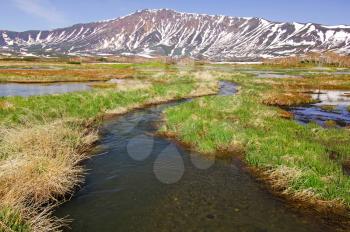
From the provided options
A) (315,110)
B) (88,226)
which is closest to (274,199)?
(88,226)

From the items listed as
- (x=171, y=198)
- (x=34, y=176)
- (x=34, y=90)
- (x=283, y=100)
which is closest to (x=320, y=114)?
(x=283, y=100)

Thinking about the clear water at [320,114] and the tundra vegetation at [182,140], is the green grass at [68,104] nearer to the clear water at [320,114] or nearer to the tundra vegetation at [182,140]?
the tundra vegetation at [182,140]

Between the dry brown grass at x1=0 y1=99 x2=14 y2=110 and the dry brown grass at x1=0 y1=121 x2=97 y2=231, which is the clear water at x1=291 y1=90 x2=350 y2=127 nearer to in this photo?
the dry brown grass at x1=0 y1=121 x2=97 y2=231

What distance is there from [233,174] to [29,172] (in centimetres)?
974

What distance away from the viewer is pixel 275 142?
20703mm

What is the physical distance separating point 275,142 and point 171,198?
358 inches

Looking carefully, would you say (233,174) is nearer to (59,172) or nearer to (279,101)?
(59,172)

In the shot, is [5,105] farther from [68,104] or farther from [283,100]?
[283,100]

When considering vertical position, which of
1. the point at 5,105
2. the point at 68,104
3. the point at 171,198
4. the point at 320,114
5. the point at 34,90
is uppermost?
the point at 320,114

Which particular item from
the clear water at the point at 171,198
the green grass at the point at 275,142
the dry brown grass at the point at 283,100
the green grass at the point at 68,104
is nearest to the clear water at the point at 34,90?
the green grass at the point at 68,104

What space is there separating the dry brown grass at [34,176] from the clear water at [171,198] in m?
0.83

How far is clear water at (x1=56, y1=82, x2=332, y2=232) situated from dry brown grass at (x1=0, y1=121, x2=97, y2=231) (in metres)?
0.83

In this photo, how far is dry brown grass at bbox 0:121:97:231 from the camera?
11047 millimetres

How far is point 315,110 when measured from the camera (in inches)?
1555
